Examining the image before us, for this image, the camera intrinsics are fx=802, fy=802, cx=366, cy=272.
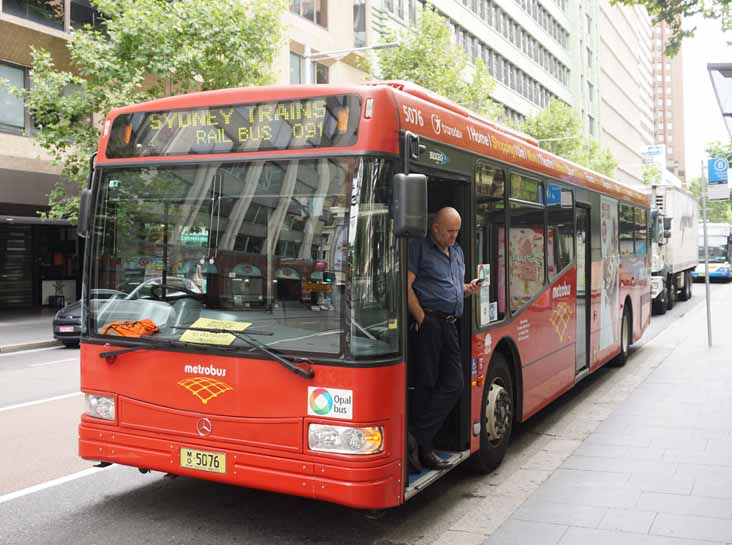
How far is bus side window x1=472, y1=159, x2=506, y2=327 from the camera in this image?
617cm

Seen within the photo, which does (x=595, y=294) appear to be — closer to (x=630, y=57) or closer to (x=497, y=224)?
(x=497, y=224)

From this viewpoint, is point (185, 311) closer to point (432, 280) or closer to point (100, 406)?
point (100, 406)

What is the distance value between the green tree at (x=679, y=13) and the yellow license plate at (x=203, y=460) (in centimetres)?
742

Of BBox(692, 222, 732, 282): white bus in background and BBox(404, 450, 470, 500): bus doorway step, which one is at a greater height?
BBox(692, 222, 732, 282): white bus in background

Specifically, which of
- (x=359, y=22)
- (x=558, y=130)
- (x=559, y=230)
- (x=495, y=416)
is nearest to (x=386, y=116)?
(x=495, y=416)

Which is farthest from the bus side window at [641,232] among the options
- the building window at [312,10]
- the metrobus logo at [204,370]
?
the building window at [312,10]

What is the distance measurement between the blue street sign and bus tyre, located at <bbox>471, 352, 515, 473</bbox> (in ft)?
32.2

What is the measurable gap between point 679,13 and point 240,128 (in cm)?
658

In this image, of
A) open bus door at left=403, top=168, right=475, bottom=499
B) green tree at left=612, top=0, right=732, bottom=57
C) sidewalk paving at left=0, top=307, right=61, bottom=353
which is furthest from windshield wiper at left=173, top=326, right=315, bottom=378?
sidewalk paving at left=0, top=307, right=61, bottom=353

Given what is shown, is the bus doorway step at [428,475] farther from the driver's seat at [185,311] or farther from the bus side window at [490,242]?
the driver's seat at [185,311]

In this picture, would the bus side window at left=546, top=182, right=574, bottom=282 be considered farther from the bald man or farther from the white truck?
the white truck

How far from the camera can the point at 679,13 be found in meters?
9.42

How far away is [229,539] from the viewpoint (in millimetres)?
5000

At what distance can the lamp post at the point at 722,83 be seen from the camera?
7.34 metres
